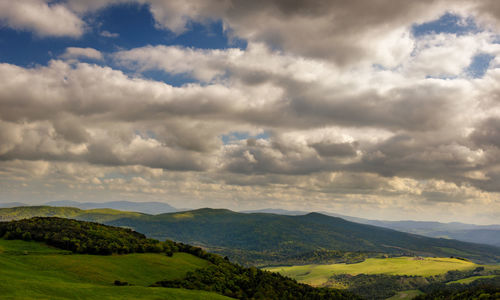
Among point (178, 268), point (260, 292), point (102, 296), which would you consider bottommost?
point (260, 292)

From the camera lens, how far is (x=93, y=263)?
6137 inches

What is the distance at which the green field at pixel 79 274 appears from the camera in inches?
3406

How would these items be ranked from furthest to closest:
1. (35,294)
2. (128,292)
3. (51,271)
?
A: 1. (51,271)
2. (128,292)
3. (35,294)

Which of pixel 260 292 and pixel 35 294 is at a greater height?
pixel 35 294

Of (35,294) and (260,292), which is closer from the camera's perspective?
(35,294)

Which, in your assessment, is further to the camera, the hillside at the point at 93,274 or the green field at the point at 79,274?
the hillside at the point at 93,274

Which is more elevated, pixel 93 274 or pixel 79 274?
pixel 79 274

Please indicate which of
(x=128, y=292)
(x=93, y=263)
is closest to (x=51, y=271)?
(x=93, y=263)

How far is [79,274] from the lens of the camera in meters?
137

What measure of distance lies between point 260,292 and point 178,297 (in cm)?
9603

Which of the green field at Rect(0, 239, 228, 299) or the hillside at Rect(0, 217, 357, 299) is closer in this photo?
the green field at Rect(0, 239, 228, 299)

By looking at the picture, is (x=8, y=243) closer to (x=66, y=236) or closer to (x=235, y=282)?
(x=66, y=236)

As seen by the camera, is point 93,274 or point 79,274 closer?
point 79,274

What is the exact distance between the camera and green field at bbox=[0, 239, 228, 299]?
86500 mm
